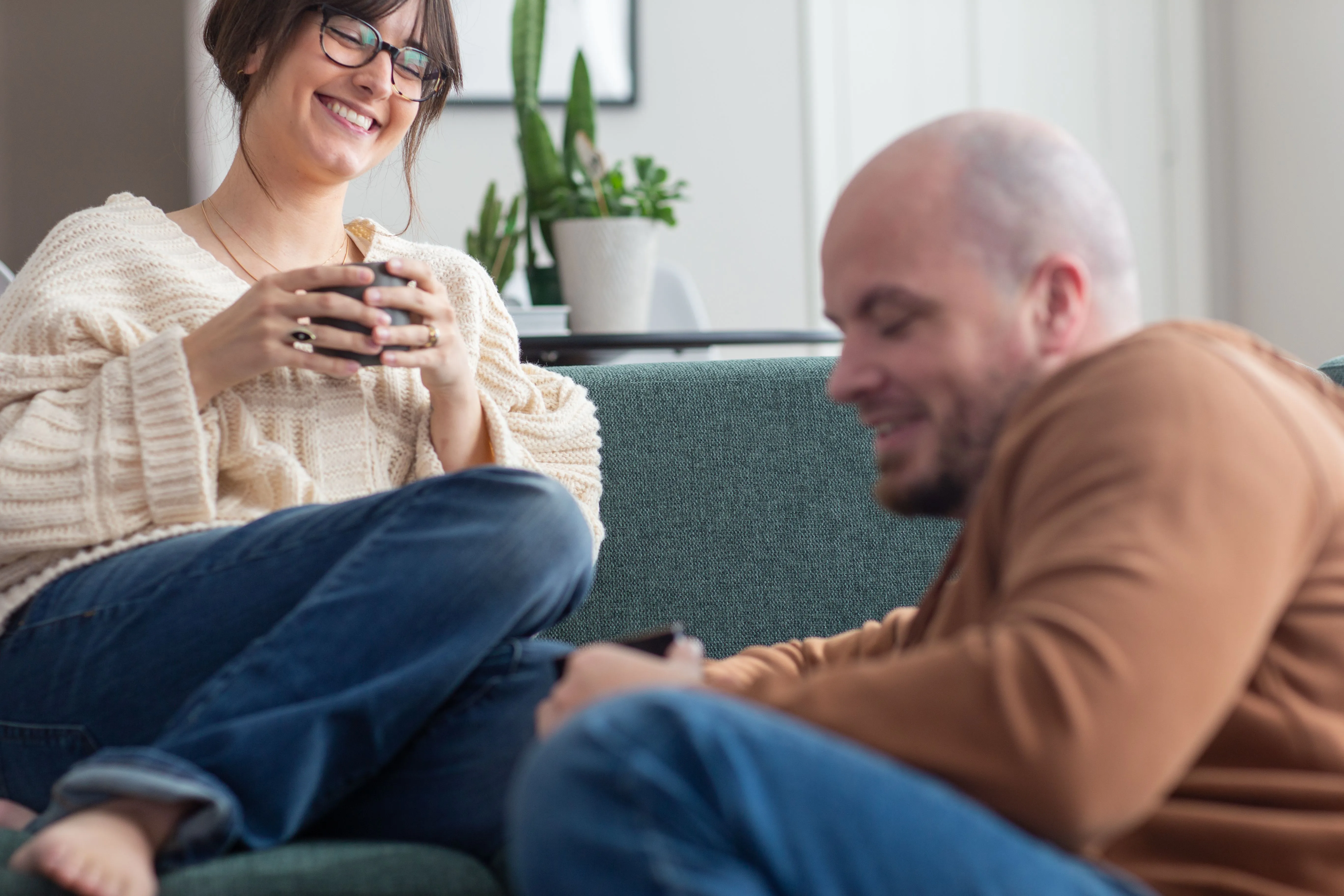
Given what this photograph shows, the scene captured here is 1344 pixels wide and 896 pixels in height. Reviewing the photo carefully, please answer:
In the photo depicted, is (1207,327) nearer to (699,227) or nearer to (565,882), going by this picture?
(565,882)

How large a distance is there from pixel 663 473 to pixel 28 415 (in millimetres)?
682

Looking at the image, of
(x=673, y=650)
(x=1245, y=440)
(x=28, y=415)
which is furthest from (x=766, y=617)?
(x=1245, y=440)

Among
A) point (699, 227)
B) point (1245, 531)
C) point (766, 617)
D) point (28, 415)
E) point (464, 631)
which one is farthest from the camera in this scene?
point (699, 227)

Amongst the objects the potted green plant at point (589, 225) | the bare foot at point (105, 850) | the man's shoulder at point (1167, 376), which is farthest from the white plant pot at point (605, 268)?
the man's shoulder at point (1167, 376)

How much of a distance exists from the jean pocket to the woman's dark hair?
2.17 feet

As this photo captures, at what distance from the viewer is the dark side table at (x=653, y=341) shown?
5.77 feet

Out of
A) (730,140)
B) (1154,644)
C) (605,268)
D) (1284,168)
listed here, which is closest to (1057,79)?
(1284,168)

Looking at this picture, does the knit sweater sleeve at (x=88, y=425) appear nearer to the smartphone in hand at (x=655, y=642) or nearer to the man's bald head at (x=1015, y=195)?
the smartphone in hand at (x=655, y=642)

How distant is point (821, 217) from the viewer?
13.8 ft

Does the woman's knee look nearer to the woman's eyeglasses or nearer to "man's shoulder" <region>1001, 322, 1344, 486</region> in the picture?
"man's shoulder" <region>1001, 322, 1344, 486</region>

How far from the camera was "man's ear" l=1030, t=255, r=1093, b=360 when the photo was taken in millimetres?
699

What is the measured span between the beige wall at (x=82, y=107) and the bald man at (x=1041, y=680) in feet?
6.80

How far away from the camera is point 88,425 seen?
3.73 feet

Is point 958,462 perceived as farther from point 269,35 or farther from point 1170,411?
point 269,35
